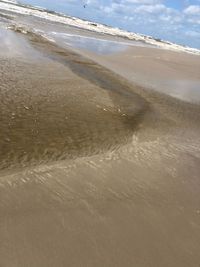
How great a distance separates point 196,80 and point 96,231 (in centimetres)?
2010

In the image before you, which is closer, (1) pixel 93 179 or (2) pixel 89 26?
(1) pixel 93 179

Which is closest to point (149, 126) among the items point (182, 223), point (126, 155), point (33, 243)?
point (126, 155)

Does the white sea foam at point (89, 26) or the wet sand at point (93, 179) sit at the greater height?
the white sea foam at point (89, 26)

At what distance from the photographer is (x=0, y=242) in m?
4.75

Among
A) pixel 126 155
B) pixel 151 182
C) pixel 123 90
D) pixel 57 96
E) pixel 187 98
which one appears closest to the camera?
pixel 151 182

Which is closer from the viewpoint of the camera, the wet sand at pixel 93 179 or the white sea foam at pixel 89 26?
the wet sand at pixel 93 179

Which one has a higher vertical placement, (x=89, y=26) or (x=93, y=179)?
(x=89, y=26)

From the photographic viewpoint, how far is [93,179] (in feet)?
22.8

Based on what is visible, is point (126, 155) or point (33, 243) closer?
point (33, 243)

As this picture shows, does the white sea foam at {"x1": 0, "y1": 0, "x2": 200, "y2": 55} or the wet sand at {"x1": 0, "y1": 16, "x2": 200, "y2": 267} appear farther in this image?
the white sea foam at {"x1": 0, "y1": 0, "x2": 200, "y2": 55}

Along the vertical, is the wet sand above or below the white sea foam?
below

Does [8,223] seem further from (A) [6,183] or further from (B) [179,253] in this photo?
(B) [179,253]

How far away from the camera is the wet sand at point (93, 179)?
16.8ft

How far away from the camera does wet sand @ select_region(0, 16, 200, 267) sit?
5109 mm
